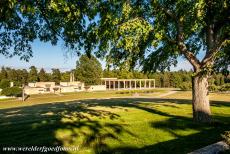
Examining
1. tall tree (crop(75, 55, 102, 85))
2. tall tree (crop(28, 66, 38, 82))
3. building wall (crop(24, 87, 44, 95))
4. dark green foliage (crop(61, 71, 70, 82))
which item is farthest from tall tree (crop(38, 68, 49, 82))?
building wall (crop(24, 87, 44, 95))

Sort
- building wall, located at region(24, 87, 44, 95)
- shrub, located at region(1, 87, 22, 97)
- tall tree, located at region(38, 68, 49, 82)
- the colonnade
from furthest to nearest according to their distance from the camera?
1. tall tree, located at region(38, 68, 49, 82)
2. the colonnade
3. building wall, located at region(24, 87, 44, 95)
4. shrub, located at region(1, 87, 22, 97)

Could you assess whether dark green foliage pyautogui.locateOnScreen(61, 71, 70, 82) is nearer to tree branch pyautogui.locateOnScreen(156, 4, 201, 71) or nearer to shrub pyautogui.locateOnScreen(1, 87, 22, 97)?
shrub pyautogui.locateOnScreen(1, 87, 22, 97)

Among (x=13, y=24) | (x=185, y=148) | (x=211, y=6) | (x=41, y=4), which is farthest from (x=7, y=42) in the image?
(x=211, y=6)

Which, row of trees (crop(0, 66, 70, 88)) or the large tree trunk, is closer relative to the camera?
the large tree trunk

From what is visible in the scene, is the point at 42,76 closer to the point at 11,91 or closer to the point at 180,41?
the point at 11,91

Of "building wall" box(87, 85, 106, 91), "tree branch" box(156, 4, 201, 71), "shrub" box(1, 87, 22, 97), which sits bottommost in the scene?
"shrub" box(1, 87, 22, 97)

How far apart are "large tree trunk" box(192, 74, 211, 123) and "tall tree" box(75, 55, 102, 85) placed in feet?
276

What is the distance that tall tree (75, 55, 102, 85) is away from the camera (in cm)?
10433

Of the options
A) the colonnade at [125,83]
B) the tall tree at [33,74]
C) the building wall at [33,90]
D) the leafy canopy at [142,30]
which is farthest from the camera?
the colonnade at [125,83]

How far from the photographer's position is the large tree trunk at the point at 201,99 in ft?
65.8

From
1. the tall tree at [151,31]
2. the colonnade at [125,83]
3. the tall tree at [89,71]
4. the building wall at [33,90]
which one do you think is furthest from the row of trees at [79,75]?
the tall tree at [151,31]

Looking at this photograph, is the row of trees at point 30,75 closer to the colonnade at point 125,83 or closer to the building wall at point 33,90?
the colonnade at point 125,83

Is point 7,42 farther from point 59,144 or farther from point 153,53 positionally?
point 153,53

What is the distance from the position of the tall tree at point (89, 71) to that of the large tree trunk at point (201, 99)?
84.0 metres
